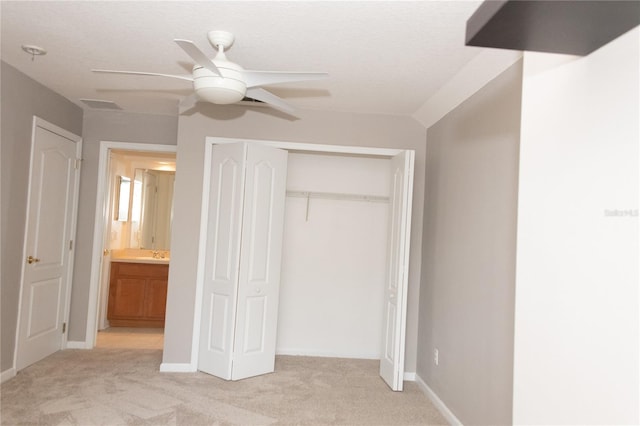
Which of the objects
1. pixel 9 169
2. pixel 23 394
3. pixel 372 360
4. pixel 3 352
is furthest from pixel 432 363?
pixel 9 169

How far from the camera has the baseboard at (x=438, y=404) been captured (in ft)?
10.1

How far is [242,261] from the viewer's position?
3.79 meters

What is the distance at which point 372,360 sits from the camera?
4555mm

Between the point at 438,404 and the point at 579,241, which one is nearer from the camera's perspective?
the point at 579,241

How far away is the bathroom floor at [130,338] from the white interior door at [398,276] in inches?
99.6

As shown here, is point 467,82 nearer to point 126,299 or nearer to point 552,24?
point 552,24

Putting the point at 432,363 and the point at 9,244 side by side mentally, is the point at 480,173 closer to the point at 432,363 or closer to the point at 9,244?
the point at 432,363

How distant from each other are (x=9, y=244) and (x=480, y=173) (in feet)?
12.0

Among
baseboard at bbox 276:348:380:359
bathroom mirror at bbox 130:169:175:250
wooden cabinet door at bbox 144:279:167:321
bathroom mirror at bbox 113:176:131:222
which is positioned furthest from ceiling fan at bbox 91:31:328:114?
bathroom mirror at bbox 130:169:175:250

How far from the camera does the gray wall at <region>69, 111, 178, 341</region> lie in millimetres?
4547

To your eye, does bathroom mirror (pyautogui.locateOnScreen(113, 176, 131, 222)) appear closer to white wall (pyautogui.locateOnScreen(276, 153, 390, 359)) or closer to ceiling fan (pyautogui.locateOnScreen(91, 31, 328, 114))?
white wall (pyautogui.locateOnScreen(276, 153, 390, 359))

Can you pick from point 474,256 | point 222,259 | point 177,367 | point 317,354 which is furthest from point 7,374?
point 474,256

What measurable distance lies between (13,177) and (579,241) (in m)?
3.91

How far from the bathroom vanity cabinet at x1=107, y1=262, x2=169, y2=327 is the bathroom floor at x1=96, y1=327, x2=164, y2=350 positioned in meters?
0.13
